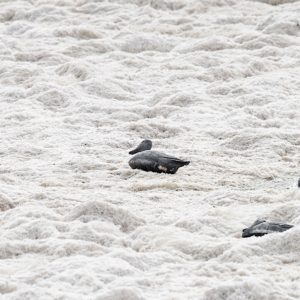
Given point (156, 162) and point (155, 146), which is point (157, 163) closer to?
point (156, 162)

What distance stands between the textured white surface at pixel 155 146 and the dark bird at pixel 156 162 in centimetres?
14

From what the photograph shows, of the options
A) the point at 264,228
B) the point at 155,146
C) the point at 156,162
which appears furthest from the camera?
the point at 155,146

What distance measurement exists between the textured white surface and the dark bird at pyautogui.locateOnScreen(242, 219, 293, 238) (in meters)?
0.16

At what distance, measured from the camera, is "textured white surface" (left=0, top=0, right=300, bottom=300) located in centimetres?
757

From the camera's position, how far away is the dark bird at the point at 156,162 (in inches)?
462

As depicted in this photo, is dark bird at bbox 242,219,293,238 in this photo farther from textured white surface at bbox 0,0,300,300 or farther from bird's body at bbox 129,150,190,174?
bird's body at bbox 129,150,190,174

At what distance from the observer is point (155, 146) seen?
13.4 metres

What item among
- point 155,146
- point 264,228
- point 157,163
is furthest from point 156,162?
point 264,228

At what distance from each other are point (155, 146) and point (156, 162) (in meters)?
1.70

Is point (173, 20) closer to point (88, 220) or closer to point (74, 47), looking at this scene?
point (74, 47)

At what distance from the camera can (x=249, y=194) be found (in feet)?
34.6

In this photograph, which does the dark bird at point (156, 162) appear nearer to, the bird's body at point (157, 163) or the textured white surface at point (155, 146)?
the bird's body at point (157, 163)

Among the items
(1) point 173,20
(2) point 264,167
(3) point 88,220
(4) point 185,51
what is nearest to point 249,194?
(2) point 264,167

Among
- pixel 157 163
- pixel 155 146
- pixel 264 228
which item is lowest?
pixel 155 146
